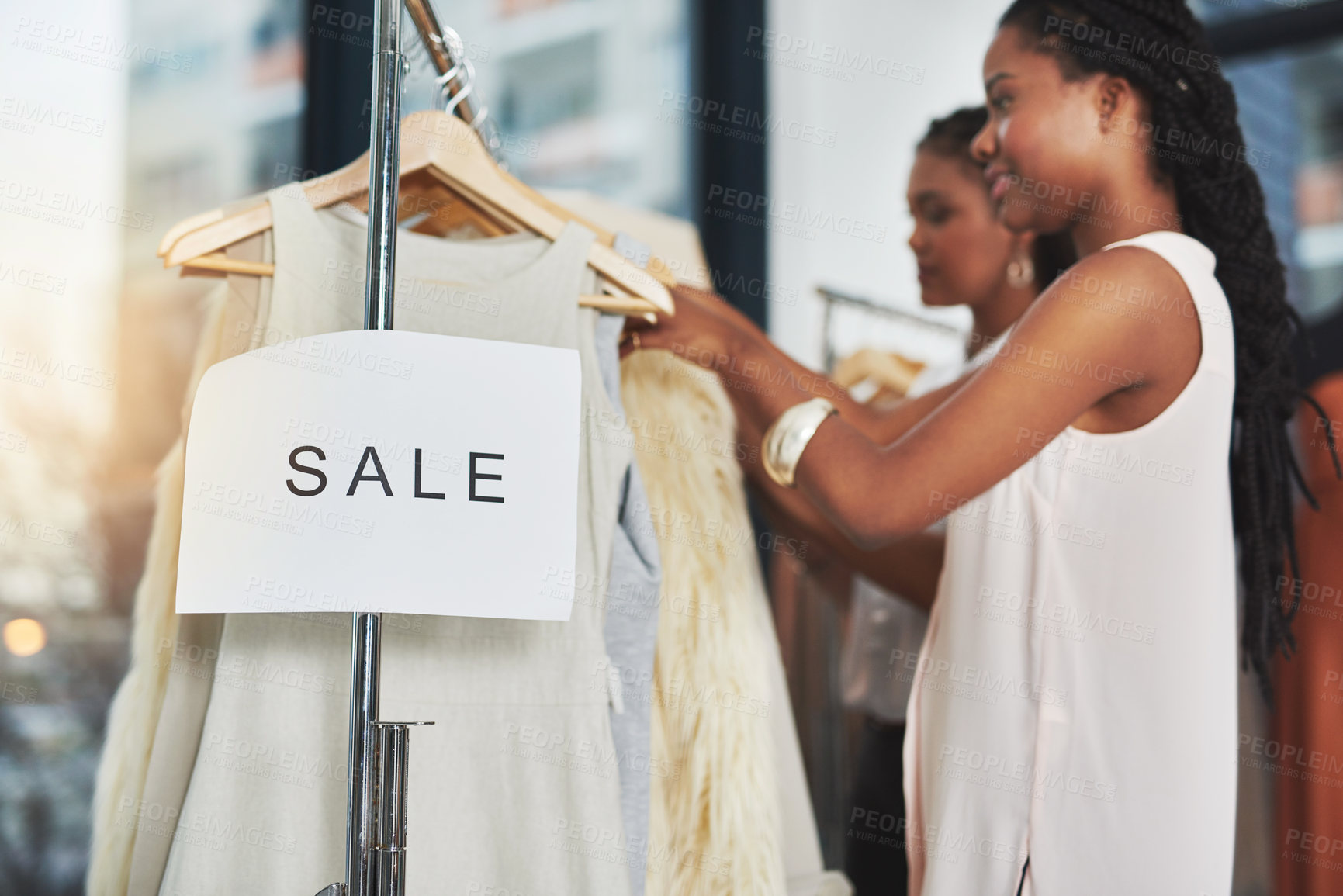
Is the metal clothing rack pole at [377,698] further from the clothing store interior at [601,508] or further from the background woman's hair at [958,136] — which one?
the background woman's hair at [958,136]

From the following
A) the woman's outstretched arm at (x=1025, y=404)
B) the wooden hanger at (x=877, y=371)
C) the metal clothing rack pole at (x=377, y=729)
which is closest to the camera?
the metal clothing rack pole at (x=377, y=729)

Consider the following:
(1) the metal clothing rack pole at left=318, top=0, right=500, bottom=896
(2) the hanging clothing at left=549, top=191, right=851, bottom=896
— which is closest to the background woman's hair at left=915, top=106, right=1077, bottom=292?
(2) the hanging clothing at left=549, top=191, right=851, bottom=896

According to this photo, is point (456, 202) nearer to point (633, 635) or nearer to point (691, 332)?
point (691, 332)

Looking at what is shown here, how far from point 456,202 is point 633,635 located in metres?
0.45

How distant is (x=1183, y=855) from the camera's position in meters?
0.89

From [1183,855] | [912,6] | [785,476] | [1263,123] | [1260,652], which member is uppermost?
[912,6]

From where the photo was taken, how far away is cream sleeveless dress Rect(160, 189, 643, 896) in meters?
0.80

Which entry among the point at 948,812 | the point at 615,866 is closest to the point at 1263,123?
the point at 948,812

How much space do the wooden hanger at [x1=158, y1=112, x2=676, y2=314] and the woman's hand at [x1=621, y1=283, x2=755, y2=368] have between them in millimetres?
50

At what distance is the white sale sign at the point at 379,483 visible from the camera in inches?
26.5

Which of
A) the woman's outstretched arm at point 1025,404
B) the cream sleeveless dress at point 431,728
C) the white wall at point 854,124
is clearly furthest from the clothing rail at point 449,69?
the white wall at point 854,124

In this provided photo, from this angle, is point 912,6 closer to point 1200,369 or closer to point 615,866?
point 1200,369

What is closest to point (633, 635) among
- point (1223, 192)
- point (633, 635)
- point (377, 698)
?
point (633, 635)

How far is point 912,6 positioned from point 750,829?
7.17 feet
